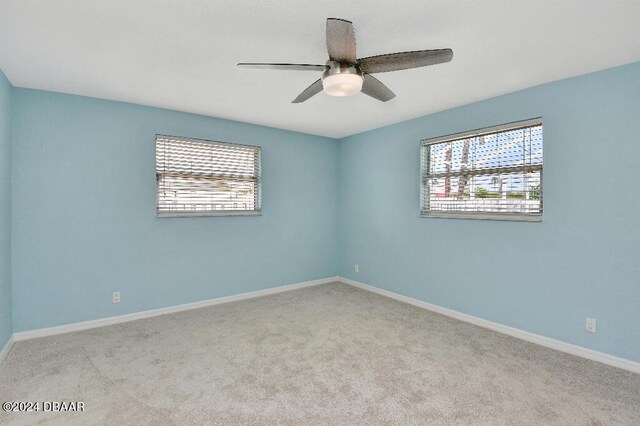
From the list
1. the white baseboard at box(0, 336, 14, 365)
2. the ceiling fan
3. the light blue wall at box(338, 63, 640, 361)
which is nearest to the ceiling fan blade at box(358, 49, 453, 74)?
the ceiling fan

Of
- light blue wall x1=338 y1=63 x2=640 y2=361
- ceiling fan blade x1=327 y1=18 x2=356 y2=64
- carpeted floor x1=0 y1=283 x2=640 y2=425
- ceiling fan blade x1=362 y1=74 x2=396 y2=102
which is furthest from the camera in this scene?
light blue wall x1=338 y1=63 x2=640 y2=361

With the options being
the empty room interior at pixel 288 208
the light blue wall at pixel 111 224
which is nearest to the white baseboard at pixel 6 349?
the empty room interior at pixel 288 208

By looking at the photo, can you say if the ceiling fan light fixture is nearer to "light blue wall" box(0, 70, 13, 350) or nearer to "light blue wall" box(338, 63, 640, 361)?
"light blue wall" box(338, 63, 640, 361)

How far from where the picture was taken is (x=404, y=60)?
6.07ft

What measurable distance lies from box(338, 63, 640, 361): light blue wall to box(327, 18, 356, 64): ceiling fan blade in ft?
5.48

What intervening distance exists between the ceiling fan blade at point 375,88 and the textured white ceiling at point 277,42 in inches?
10.3

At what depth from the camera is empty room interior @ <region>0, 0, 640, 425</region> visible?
1.91 meters

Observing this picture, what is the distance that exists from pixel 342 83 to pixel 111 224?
2.92 m

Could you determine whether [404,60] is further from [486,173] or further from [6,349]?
[6,349]

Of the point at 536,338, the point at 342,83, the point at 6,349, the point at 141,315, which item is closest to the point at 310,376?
the point at 342,83

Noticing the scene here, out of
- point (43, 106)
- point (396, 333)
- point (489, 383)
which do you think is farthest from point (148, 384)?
point (43, 106)

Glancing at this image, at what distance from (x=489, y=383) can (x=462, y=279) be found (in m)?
1.44

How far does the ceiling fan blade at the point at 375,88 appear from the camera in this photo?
2133 millimetres

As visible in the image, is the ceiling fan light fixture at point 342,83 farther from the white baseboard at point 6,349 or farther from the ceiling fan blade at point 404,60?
the white baseboard at point 6,349
